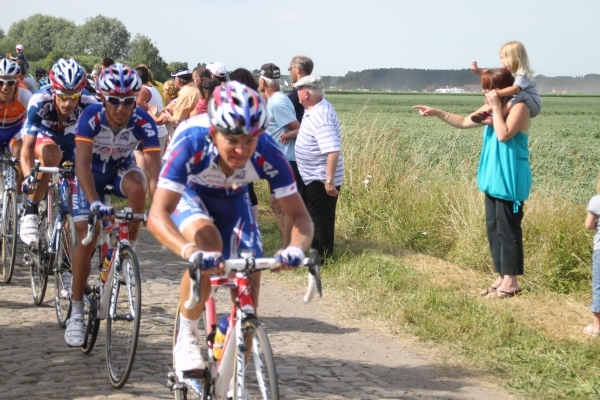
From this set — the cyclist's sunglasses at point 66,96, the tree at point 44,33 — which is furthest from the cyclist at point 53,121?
the tree at point 44,33

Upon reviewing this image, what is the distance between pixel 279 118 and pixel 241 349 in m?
6.40

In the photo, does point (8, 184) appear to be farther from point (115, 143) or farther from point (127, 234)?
point (127, 234)

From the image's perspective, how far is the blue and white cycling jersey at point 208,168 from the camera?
4344mm

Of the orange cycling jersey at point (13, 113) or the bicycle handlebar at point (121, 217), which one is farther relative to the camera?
the orange cycling jersey at point (13, 113)

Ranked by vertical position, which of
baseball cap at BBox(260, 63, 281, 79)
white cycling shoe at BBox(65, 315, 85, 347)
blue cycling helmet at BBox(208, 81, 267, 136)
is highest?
baseball cap at BBox(260, 63, 281, 79)

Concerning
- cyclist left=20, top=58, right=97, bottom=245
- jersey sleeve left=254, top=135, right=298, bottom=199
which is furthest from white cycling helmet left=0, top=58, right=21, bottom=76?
jersey sleeve left=254, top=135, right=298, bottom=199

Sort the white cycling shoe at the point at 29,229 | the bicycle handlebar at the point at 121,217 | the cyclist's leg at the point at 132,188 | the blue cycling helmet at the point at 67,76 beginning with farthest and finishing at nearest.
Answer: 1. the white cycling shoe at the point at 29,229
2. the blue cycling helmet at the point at 67,76
3. the cyclist's leg at the point at 132,188
4. the bicycle handlebar at the point at 121,217

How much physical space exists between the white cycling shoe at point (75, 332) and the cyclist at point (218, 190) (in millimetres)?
2188

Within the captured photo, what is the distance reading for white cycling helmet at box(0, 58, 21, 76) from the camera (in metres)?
8.99

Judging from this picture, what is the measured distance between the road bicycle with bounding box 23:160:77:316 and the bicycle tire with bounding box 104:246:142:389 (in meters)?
1.02

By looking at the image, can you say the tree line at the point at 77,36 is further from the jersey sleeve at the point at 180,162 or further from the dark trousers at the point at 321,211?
the jersey sleeve at the point at 180,162

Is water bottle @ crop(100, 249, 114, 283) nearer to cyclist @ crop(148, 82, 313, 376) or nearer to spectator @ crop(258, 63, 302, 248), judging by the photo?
cyclist @ crop(148, 82, 313, 376)

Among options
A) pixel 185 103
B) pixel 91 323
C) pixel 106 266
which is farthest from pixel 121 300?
pixel 185 103

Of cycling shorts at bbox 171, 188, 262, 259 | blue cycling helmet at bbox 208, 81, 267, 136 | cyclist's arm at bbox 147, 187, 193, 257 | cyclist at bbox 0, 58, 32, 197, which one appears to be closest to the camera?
blue cycling helmet at bbox 208, 81, 267, 136
